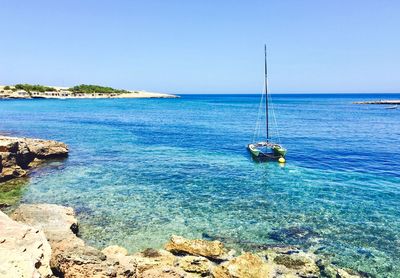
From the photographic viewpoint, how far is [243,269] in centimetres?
1532

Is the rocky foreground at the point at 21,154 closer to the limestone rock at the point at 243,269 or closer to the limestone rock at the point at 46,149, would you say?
the limestone rock at the point at 46,149

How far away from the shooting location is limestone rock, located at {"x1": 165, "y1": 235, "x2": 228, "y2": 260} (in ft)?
57.9

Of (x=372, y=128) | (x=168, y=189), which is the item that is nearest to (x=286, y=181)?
(x=168, y=189)

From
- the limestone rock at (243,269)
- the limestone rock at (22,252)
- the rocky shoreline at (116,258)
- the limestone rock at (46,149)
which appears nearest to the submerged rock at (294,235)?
the rocky shoreline at (116,258)

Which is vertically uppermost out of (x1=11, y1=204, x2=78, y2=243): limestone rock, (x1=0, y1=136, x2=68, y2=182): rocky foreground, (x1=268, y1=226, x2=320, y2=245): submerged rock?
(x1=0, y1=136, x2=68, y2=182): rocky foreground

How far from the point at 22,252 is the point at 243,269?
29.5 feet

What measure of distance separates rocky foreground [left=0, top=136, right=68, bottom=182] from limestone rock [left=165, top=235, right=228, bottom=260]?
69.8ft

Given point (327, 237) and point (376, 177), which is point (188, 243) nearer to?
point (327, 237)

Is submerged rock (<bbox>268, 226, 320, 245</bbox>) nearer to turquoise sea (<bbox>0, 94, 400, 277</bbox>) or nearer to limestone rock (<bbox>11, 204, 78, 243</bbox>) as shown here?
turquoise sea (<bbox>0, 94, 400, 277</bbox>)

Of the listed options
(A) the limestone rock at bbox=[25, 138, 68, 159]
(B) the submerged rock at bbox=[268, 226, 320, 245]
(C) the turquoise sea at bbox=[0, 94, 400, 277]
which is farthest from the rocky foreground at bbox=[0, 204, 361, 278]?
(A) the limestone rock at bbox=[25, 138, 68, 159]

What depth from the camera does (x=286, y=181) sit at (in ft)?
112

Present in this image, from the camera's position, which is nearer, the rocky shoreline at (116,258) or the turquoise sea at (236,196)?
the rocky shoreline at (116,258)

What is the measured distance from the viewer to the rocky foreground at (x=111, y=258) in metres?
11.0

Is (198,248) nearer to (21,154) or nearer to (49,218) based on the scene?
(49,218)
